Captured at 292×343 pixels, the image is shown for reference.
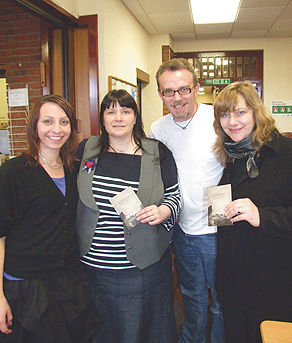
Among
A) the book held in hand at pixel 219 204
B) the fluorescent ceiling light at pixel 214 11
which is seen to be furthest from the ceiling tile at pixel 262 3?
the book held in hand at pixel 219 204

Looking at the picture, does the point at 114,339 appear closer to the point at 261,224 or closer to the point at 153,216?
the point at 153,216

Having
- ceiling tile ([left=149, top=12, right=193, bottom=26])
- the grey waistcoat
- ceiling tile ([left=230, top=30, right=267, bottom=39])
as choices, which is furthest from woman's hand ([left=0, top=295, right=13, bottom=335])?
ceiling tile ([left=230, top=30, right=267, bottom=39])

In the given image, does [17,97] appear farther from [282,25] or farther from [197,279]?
[282,25]

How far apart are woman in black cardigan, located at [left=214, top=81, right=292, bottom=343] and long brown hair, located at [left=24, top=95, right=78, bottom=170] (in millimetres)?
725

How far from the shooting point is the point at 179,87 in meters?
1.82

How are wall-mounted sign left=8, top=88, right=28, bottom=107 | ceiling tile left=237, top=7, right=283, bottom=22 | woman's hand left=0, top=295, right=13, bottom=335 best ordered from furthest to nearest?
ceiling tile left=237, top=7, right=283, bottom=22 → wall-mounted sign left=8, top=88, right=28, bottom=107 → woman's hand left=0, top=295, right=13, bottom=335

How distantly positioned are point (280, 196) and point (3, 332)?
1.30m

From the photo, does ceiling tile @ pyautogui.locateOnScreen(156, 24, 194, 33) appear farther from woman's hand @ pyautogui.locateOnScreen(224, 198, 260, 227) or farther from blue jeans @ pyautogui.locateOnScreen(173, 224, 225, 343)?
woman's hand @ pyautogui.locateOnScreen(224, 198, 260, 227)

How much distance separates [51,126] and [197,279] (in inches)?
48.3

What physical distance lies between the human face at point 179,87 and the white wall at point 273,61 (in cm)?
420

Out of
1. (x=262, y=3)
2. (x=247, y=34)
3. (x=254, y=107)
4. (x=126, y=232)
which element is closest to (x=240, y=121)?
(x=254, y=107)

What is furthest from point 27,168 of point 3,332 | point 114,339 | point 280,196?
point 280,196

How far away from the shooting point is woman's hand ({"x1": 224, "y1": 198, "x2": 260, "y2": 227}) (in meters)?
1.30

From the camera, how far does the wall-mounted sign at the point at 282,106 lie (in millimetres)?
5566
